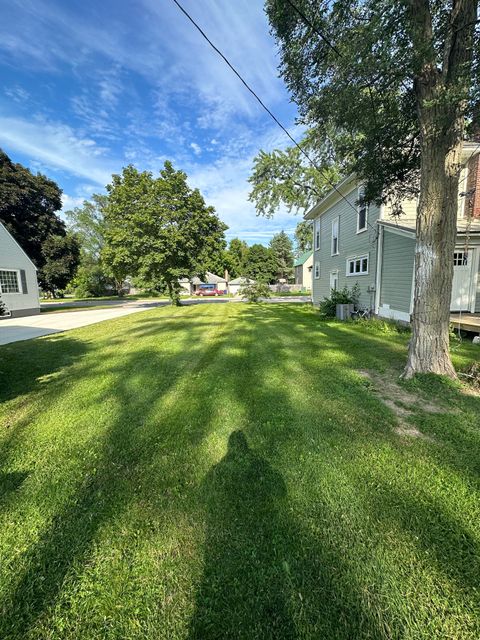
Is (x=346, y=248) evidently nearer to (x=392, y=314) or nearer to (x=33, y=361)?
(x=392, y=314)

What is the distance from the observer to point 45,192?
63.8ft

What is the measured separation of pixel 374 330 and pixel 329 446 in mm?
6981

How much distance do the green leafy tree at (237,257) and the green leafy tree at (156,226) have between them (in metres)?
30.8

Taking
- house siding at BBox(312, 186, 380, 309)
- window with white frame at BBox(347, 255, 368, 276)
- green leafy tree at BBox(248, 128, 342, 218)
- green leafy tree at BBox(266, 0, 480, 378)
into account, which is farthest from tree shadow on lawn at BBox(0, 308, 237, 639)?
green leafy tree at BBox(248, 128, 342, 218)

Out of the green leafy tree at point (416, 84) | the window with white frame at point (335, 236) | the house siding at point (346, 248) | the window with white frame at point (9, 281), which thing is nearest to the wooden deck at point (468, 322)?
the house siding at point (346, 248)

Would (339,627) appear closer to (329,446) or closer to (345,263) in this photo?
(329,446)

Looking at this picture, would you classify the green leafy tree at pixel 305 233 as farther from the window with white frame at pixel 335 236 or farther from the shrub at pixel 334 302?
the shrub at pixel 334 302

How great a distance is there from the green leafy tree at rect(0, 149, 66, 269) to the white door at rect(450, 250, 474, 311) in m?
23.0

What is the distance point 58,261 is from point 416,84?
21669 millimetres

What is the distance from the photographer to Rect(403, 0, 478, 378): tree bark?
12.3 feet

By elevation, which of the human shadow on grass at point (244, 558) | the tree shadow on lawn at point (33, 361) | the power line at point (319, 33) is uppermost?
the power line at point (319, 33)

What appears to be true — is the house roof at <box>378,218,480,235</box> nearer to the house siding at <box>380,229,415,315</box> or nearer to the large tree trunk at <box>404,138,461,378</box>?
the house siding at <box>380,229,415,315</box>

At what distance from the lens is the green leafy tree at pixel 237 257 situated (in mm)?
54203

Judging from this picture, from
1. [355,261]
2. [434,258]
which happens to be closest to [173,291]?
[355,261]
